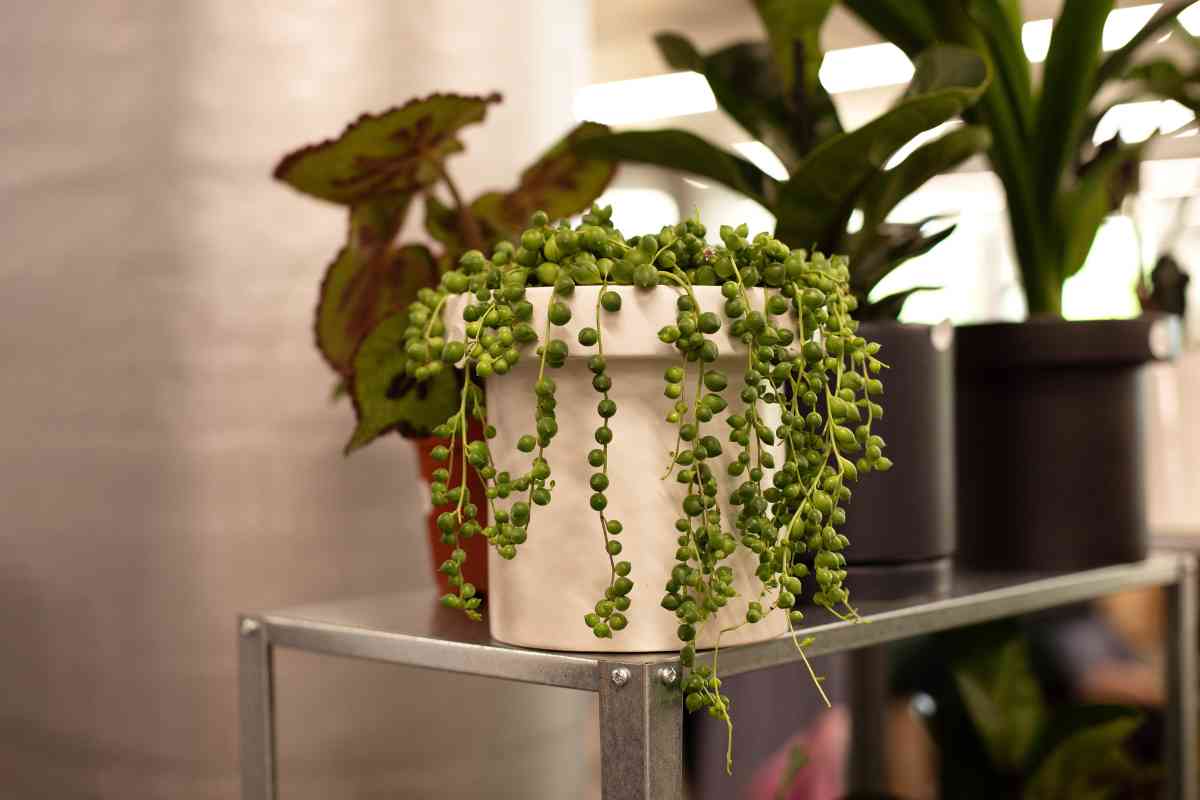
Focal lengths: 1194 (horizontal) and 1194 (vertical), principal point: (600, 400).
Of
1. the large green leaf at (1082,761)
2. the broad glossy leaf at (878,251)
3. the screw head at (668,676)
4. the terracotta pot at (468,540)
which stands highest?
the broad glossy leaf at (878,251)

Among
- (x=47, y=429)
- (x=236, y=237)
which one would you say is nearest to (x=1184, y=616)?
(x=236, y=237)

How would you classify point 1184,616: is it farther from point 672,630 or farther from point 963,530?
point 672,630

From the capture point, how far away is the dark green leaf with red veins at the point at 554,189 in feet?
3.52

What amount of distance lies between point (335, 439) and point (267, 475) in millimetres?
78

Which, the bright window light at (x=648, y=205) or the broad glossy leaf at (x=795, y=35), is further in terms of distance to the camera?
the bright window light at (x=648, y=205)

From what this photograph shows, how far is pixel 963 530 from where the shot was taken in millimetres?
1221

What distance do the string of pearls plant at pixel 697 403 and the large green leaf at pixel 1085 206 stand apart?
0.61 metres

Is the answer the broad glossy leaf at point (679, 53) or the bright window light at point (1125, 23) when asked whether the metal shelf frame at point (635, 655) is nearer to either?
the broad glossy leaf at point (679, 53)

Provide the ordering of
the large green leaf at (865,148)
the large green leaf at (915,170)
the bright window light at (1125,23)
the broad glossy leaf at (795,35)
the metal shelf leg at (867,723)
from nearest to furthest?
1. the large green leaf at (865,148)
2. the large green leaf at (915,170)
3. the broad glossy leaf at (795,35)
4. the metal shelf leg at (867,723)
5. the bright window light at (1125,23)

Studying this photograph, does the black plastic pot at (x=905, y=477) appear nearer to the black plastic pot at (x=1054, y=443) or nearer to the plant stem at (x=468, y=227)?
the black plastic pot at (x=1054, y=443)

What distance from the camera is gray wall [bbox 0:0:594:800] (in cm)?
118

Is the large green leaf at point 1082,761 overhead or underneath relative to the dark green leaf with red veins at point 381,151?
underneath

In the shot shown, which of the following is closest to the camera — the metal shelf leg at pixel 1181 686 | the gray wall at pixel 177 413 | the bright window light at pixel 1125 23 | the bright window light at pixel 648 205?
the gray wall at pixel 177 413

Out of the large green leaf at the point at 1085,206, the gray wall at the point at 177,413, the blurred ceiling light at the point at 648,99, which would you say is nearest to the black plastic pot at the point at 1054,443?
the large green leaf at the point at 1085,206
